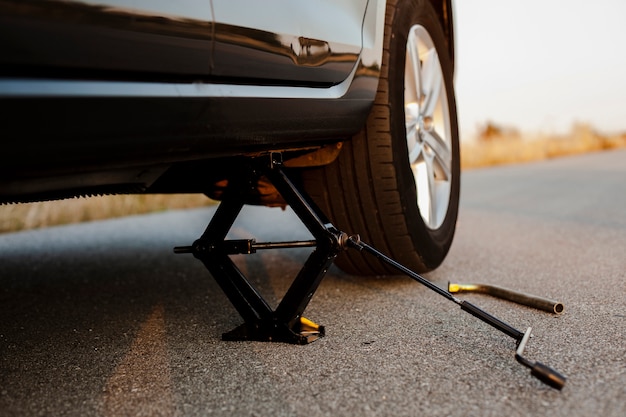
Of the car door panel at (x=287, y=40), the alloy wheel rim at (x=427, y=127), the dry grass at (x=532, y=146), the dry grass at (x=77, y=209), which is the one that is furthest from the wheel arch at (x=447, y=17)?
the dry grass at (x=532, y=146)

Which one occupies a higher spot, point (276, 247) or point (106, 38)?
point (106, 38)

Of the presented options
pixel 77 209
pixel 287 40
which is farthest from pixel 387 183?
pixel 77 209

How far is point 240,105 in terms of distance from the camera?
151cm

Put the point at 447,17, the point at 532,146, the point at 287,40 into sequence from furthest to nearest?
the point at 532,146 → the point at 447,17 → the point at 287,40

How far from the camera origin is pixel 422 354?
167 centimetres

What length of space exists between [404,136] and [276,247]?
642 mm

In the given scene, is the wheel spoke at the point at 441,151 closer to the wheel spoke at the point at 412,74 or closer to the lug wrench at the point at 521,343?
the wheel spoke at the point at 412,74

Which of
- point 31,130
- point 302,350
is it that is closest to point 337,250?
point 302,350

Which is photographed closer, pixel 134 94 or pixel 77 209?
pixel 134 94

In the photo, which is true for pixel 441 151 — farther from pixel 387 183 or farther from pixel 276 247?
pixel 276 247

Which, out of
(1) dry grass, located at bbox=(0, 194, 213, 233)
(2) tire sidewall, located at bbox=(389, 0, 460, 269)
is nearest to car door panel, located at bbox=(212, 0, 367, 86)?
(2) tire sidewall, located at bbox=(389, 0, 460, 269)

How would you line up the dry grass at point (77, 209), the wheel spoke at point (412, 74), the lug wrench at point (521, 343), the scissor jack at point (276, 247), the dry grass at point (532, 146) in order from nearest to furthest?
1. the lug wrench at point (521, 343)
2. the scissor jack at point (276, 247)
3. the wheel spoke at point (412, 74)
4. the dry grass at point (77, 209)
5. the dry grass at point (532, 146)

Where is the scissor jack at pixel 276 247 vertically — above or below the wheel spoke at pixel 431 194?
below

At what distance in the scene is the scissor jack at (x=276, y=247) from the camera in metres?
1.82
